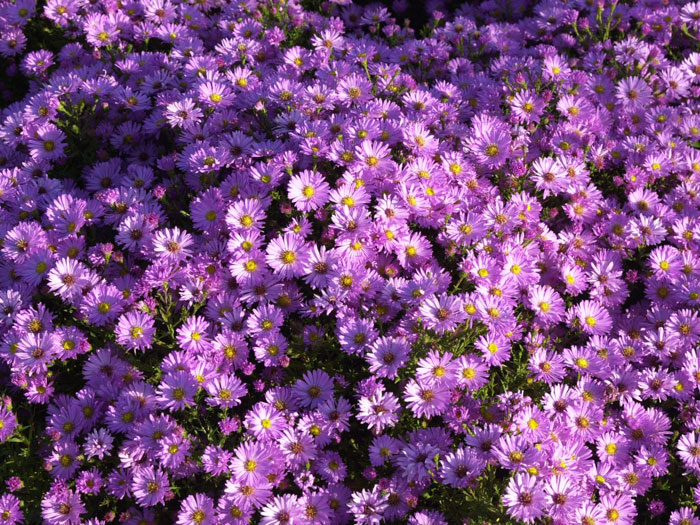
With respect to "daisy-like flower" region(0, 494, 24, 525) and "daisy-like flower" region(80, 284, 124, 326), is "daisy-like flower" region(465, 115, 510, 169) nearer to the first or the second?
"daisy-like flower" region(80, 284, 124, 326)

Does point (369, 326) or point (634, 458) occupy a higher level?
point (369, 326)

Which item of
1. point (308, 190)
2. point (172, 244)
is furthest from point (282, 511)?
point (308, 190)

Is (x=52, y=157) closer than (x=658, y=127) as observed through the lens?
Yes

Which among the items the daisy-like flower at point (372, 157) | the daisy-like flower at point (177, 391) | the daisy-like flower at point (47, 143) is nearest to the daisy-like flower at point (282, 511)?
the daisy-like flower at point (177, 391)

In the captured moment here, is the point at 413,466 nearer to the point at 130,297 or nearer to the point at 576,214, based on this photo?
the point at 130,297

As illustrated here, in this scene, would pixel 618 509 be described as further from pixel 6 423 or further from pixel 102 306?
pixel 6 423

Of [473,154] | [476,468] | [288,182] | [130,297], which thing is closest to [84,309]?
[130,297]

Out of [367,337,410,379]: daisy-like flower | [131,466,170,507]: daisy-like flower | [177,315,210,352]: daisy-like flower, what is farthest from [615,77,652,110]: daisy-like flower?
[131,466,170,507]: daisy-like flower
